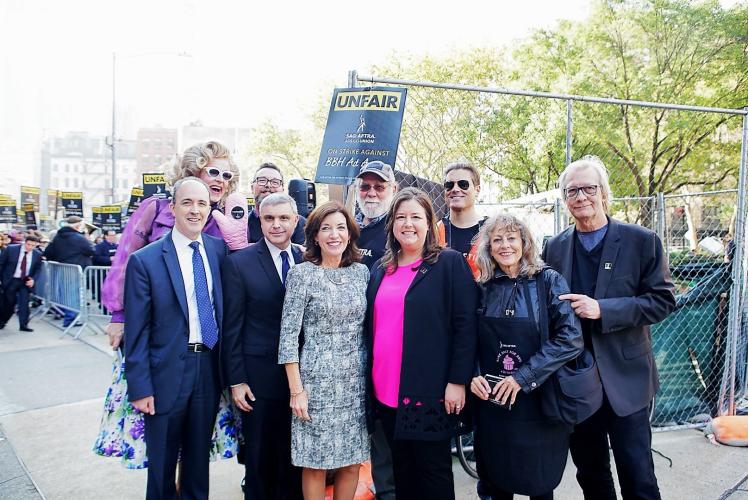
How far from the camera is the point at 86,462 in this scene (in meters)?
4.11

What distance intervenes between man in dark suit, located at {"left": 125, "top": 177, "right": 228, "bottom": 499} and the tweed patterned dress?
0.46 metres

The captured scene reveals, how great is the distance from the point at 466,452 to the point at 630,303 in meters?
2.06

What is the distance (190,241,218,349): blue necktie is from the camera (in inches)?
108

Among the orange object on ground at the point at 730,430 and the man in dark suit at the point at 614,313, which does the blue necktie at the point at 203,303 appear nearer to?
the man in dark suit at the point at 614,313

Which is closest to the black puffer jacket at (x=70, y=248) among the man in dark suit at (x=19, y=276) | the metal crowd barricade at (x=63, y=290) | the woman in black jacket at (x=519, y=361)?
the metal crowd barricade at (x=63, y=290)

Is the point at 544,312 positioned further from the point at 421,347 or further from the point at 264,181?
the point at 264,181

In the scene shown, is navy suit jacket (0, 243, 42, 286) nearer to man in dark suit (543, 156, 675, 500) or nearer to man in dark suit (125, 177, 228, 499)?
man in dark suit (125, 177, 228, 499)

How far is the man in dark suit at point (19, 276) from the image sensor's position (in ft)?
31.3

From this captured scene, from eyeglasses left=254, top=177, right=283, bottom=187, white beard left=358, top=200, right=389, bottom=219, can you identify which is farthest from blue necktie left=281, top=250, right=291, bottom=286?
eyeglasses left=254, top=177, right=283, bottom=187

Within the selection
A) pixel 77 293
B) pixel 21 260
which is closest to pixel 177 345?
pixel 77 293

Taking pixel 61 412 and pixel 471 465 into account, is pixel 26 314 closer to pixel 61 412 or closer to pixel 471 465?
pixel 61 412

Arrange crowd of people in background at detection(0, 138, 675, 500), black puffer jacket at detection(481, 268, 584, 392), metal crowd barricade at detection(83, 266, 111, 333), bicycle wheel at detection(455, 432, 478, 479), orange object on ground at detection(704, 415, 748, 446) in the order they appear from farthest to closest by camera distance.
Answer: metal crowd barricade at detection(83, 266, 111, 333)
orange object on ground at detection(704, 415, 748, 446)
bicycle wheel at detection(455, 432, 478, 479)
crowd of people in background at detection(0, 138, 675, 500)
black puffer jacket at detection(481, 268, 584, 392)

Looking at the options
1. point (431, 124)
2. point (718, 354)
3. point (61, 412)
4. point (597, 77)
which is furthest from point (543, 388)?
point (597, 77)

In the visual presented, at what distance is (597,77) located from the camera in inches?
620
